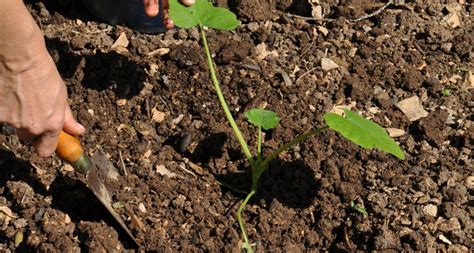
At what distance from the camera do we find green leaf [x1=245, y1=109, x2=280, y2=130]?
8.48 feet

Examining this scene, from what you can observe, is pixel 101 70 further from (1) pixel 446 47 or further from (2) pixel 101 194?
(1) pixel 446 47

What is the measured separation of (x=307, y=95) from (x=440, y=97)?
0.49m

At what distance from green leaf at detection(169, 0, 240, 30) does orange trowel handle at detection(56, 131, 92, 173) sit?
53 centimetres

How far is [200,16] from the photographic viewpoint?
103 inches

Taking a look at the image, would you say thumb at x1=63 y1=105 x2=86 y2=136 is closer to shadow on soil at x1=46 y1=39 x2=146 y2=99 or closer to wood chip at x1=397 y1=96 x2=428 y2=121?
shadow on soil at x1=46 y1=39 x2=146 y2=99

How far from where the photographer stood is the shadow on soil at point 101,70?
9.32 feet

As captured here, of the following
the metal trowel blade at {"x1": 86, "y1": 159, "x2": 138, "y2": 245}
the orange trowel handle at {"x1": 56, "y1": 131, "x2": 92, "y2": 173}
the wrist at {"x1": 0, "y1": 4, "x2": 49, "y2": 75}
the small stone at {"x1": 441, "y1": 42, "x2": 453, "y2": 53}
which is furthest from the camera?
the small stone at {"x1": 441, "y1": 42, "x2": 453, "y2": 53}

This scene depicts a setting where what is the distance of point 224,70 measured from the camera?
2939 mm

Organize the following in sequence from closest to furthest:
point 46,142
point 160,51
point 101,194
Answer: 1. point 46,142
2. point 101,194
3. point 160,51

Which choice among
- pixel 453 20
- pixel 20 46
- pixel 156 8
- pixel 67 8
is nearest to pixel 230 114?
pixel 156 8

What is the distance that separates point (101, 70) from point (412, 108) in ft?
3.67

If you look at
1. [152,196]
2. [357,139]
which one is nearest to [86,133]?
[152,196]

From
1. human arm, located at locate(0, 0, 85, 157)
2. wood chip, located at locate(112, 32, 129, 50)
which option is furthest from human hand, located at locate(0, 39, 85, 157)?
wood chip, located at locate(112, 32, 129, 50)

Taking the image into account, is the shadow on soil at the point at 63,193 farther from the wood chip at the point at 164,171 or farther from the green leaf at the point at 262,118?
the green leaf at the point at 262,118
